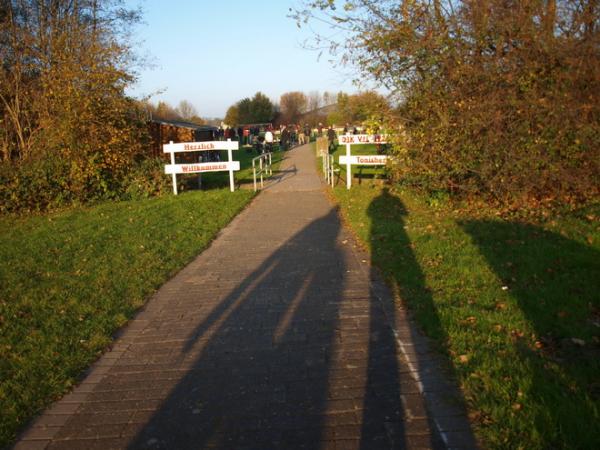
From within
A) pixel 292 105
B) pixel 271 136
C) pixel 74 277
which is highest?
pixel 292 105

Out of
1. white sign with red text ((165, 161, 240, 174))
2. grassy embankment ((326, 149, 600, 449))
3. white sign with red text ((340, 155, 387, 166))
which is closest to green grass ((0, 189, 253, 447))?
white sign with red text ((165, 161, 240, 174))

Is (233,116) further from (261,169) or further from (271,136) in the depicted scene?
(261,169)

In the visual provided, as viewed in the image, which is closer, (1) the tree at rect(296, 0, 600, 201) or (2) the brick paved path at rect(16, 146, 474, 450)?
(2) the brick paved path at rect(16, 146, 474, 450)

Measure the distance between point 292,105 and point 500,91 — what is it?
266 feet

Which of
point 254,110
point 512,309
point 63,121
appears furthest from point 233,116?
point 512,309

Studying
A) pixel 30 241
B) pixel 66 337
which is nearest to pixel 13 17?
pixel 30 241

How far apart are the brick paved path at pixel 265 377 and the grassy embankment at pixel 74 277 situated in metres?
0.23

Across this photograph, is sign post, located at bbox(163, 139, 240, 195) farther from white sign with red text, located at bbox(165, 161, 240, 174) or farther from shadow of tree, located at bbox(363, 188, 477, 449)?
shadow of tree, located at bbox(363, 188, 477, 449)

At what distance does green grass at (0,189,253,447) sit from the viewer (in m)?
4.03

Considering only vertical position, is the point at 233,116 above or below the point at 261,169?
above

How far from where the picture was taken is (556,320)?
14.5 ft

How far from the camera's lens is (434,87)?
990 cm

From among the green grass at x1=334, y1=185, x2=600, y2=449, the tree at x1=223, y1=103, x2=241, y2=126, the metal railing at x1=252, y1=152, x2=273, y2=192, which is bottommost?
the green grass at x1=334, y1=185, x2=600, y2=449

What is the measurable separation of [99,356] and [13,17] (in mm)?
15626
